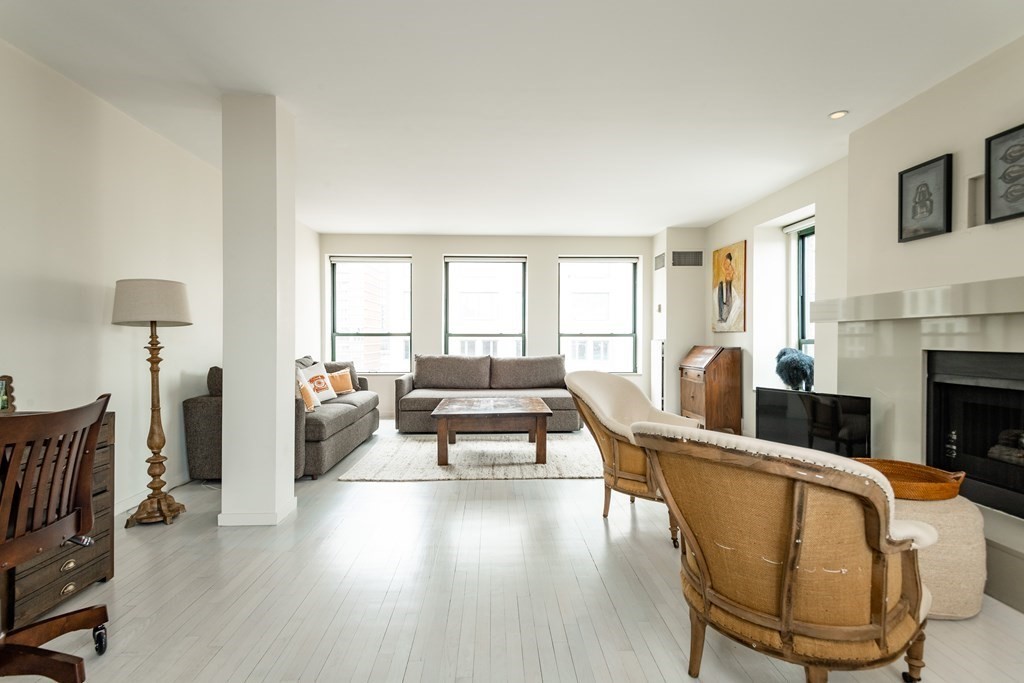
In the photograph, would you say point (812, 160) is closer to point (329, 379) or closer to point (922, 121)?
point (922, 121)

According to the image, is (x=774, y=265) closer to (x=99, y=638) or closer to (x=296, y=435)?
(x=296, y=435)

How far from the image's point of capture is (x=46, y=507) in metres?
1.68

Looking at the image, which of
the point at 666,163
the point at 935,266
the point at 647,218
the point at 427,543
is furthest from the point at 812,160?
the point at 427,543

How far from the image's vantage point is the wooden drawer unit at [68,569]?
194 cm

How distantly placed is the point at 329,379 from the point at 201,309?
165cm

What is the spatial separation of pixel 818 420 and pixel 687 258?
3.71 metres

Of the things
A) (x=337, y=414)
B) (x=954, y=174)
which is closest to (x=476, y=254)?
(x=337, y=414)

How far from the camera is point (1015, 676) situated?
180 cm

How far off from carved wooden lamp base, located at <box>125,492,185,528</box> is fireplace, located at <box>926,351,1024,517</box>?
176 inches

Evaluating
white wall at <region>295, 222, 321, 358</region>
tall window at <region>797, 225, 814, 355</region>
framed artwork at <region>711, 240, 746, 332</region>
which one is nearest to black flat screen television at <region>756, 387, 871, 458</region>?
tall window at <region>797, 225, 814, 355</region>

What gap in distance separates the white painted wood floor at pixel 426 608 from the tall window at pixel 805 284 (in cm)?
303

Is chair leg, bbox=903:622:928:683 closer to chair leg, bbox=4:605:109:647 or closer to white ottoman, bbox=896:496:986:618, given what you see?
white ottoman, bbox=896:496:986:618

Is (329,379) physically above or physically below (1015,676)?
above

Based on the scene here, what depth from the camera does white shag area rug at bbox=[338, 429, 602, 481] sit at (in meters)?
4.32
